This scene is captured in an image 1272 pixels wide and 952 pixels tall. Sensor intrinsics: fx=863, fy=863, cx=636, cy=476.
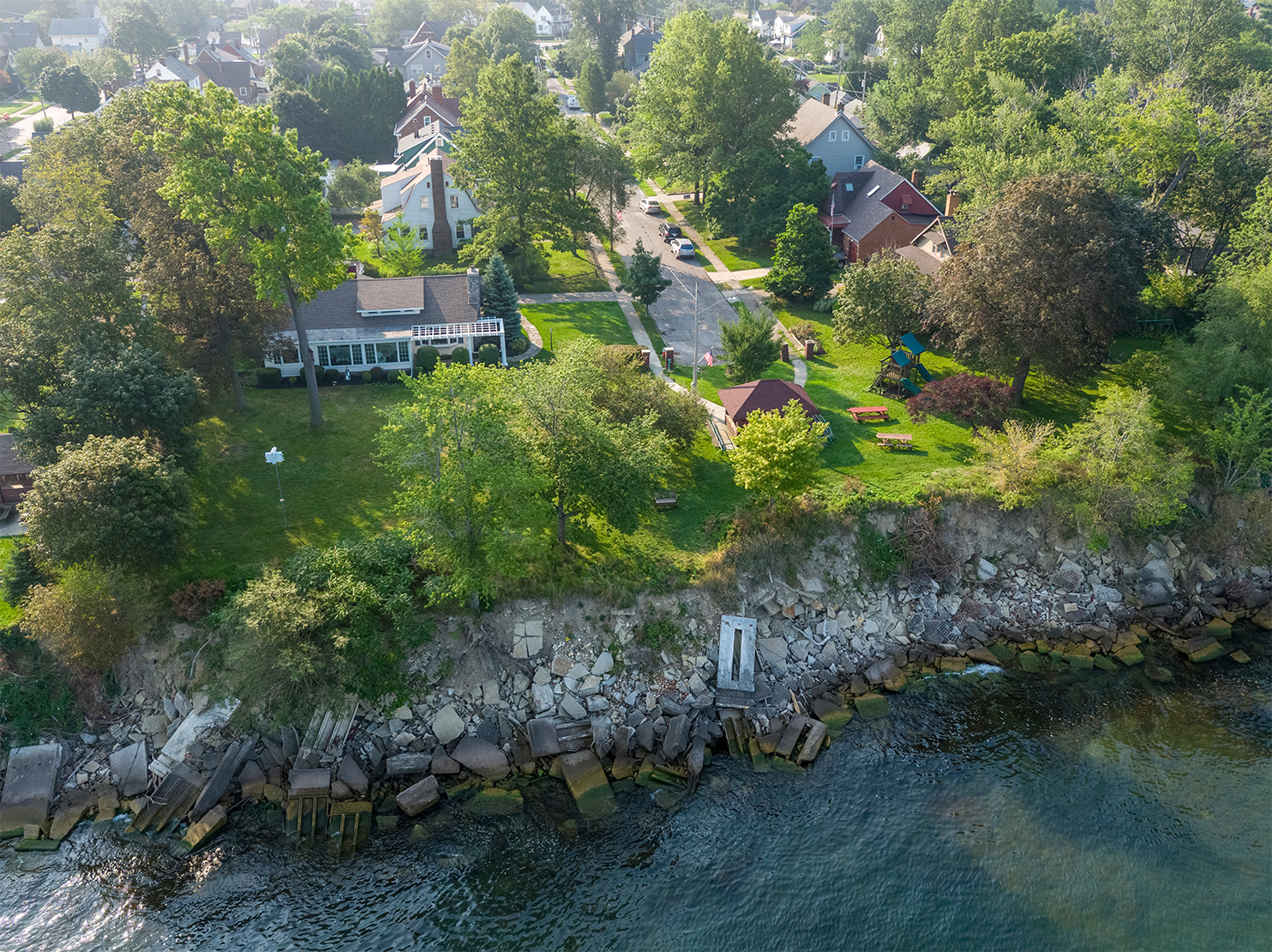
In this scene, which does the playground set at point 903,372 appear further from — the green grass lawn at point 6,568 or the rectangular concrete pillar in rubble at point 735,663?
the green grass lawn at point 6,568

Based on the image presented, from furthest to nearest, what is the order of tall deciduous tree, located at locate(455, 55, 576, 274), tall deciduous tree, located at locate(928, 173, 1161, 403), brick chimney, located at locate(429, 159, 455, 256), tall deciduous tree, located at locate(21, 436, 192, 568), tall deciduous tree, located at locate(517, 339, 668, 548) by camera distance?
brick chimney, located at locate(429, 159, 455, 256), tall deciduous tree, located at locate(455, 55, 576, 274), tall deciduous tree, located at locate(928, 173, 1161, 403), tall deciduous tree, located at locate(517, 339, 668, 548), tall deciduous tree, located at locate(21, 436, 192, 568)

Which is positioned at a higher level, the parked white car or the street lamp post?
the parked white car

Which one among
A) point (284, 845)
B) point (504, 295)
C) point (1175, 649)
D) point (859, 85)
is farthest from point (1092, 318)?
point (859, 85)

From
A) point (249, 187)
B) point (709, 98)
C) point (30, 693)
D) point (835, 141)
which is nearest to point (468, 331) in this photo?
point (249, 187)

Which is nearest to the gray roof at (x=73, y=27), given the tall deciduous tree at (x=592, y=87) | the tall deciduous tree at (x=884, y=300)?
the tall deciduous tree at (x=592, y=87)

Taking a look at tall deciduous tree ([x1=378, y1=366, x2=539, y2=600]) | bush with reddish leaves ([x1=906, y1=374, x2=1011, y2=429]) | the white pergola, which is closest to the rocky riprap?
tall deciduous tree ([x1=378, y1=366, x2=539, y2=600])

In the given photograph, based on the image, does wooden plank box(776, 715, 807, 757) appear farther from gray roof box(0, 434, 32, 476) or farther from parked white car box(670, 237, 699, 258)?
parked white car box(670, 237, 699, 258)

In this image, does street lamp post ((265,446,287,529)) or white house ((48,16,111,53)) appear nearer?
street lamp post ((265,446,287,529))
